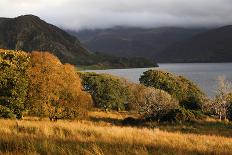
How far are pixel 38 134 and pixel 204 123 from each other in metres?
47.5

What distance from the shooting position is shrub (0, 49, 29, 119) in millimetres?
51438

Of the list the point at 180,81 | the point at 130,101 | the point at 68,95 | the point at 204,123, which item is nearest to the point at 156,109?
the point at 204,123

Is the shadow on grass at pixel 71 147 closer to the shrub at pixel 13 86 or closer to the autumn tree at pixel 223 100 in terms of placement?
the shrub at pixel 13 86

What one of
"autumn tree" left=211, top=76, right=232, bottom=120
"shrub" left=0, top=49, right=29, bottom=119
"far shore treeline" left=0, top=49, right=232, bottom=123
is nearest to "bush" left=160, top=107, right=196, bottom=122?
"far shore treeline" left=0, top=49, right=232, bottom=123

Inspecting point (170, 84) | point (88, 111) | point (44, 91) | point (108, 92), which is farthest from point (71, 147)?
point (170, 84)

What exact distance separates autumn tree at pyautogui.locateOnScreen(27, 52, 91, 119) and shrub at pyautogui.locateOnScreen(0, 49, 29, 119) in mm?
1053

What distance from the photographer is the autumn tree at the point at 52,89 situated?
5266 centimetres

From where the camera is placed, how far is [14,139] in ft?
42.6

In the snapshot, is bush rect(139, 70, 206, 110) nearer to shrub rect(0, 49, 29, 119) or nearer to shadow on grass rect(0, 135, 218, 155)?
shrub rect(0, 49, 29, 119)

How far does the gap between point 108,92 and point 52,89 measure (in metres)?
49.5

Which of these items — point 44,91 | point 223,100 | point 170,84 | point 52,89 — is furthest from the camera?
point 170,84

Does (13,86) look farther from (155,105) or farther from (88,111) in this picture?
(155,105)

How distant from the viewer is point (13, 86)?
2051 inches

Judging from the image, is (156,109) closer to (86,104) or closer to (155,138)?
(86,104)
